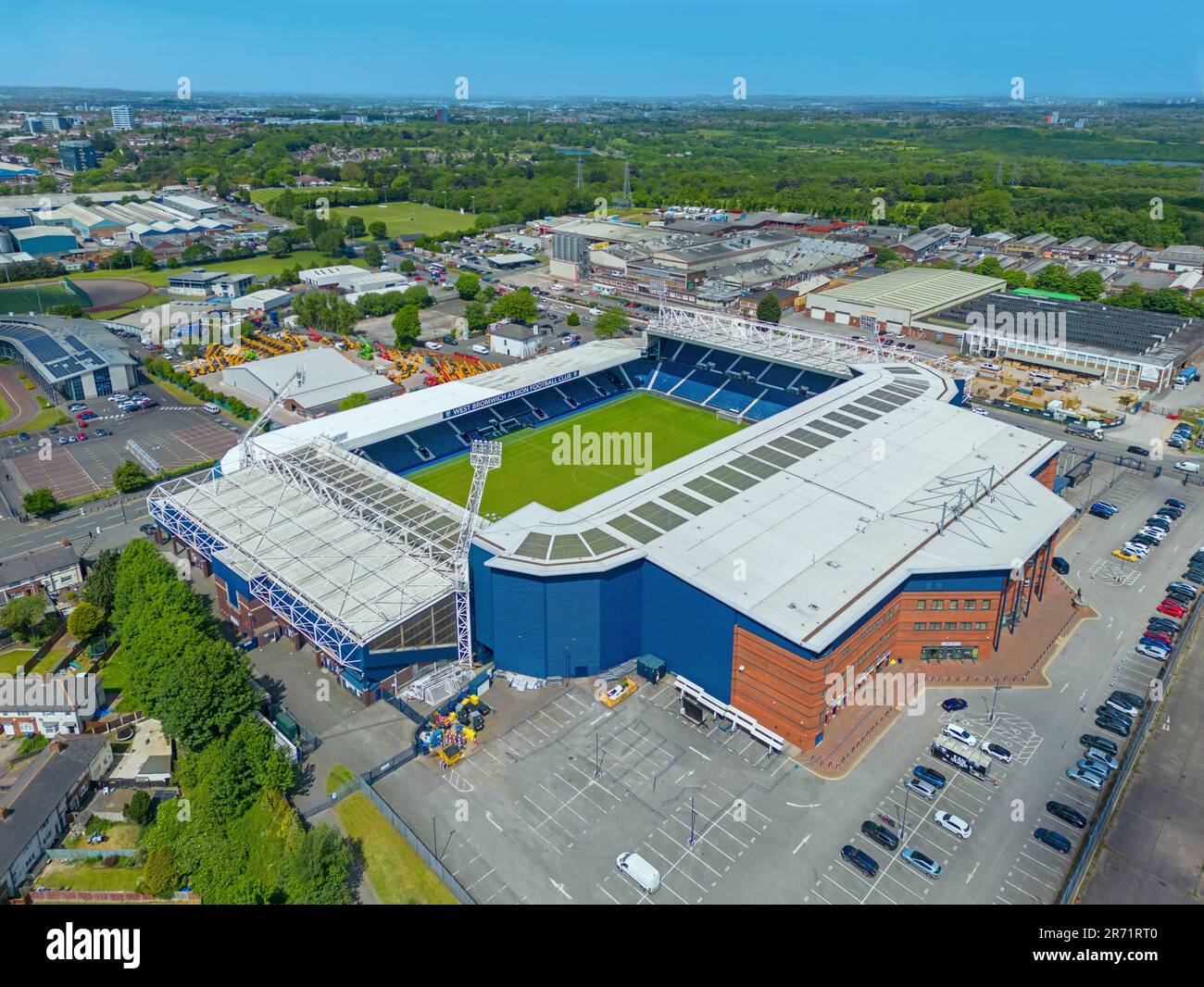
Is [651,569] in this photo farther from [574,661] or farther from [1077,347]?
[1077,347]

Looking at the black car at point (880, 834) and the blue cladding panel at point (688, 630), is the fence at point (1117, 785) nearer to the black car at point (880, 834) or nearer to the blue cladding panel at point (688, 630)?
the black car at point (880, 834)

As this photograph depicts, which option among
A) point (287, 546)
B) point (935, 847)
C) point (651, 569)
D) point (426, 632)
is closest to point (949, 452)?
point (651, 569)

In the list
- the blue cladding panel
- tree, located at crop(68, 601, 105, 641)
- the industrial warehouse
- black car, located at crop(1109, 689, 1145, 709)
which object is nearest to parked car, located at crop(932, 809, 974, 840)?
the blue cladding panel

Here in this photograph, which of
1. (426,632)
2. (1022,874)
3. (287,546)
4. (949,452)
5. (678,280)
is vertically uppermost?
(678,280)

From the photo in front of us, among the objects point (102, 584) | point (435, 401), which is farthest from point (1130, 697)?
point (102, 584)

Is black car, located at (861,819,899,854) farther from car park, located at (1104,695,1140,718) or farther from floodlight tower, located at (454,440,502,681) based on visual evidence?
floodlight tower, located at (454,440,502,681)

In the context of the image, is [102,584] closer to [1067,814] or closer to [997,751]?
[997,751]
